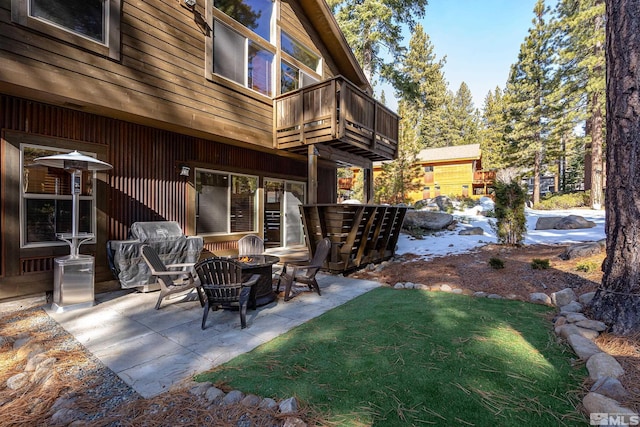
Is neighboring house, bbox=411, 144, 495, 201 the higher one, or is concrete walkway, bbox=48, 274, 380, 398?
neighboring house, bbox=411, 144, 495, 201

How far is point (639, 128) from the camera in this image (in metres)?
2.91

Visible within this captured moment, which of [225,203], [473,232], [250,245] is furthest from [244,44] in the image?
[473,232]

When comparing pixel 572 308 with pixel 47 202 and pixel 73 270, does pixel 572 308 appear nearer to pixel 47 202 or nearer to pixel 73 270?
pixel 73 270

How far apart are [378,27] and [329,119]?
9.16 metres

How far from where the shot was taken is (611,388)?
80.2 inches

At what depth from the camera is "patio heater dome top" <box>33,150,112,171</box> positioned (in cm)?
394

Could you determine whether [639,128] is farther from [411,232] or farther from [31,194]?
[411,232]

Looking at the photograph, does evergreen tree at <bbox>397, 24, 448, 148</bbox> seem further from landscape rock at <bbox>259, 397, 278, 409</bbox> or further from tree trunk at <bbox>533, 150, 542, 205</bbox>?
landscape rock at <bbox>259, 397, 278, 409</bbox>

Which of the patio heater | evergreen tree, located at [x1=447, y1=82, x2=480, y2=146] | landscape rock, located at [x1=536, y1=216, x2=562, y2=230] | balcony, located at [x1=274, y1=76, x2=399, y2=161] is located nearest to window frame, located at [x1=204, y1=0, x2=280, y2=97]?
balcony, located at [x1=274, y1=76, x2=399, y2=161]

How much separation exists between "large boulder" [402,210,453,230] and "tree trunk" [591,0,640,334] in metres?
8.89

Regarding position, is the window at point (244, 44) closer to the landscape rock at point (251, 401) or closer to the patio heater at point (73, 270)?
the patio heater at point (73, 270)

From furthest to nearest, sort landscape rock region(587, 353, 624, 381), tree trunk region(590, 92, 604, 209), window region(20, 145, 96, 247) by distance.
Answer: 1. tree trunk region(590, 92, 604, 209)
2. window region(20, 145, 96, 247)
3. landscape rock region(587, 353, 624, 381)

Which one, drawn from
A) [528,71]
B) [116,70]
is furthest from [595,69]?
[116,70]

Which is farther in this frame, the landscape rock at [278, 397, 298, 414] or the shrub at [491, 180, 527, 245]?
the shrub at [491, 180, 527, 245]
